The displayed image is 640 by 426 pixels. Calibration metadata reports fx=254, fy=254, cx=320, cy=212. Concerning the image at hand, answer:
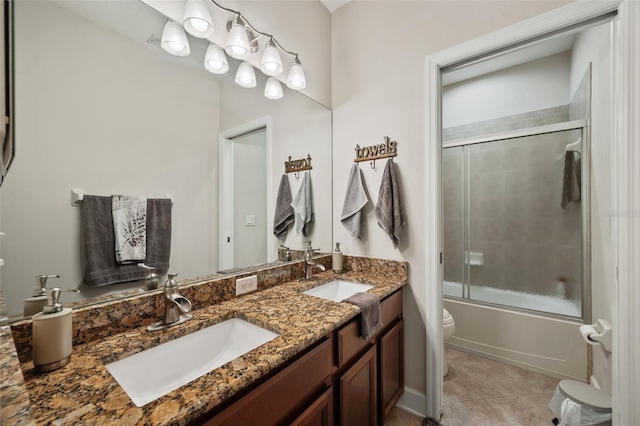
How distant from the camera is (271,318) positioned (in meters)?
1.01

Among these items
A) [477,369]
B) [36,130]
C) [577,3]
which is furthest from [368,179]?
[477,369]

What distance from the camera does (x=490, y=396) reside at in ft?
5.86

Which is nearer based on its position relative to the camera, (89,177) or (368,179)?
(89,177)

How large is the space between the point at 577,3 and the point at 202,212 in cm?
200

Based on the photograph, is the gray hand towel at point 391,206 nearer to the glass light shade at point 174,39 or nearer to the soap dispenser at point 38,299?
the glass light shade at point 174,39

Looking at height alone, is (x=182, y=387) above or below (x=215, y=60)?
below

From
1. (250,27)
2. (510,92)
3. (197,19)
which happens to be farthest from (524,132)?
(197,19)

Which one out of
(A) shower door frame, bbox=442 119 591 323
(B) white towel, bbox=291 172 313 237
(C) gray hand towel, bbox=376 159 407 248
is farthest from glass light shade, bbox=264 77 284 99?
(A) shower door frame, bbox=442 119 591 323

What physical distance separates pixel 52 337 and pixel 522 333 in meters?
2.92

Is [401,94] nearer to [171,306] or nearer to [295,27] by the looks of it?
[295,27]

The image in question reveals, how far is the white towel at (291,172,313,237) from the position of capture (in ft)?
5.86

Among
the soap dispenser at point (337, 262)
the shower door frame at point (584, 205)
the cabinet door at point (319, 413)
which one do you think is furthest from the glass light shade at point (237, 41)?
the shower door frame at point (584, 205)

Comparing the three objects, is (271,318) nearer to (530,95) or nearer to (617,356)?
(617,356)

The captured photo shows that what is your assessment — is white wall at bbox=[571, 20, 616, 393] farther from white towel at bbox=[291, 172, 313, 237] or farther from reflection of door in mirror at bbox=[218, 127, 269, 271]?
reflection of door in mirror at bbox=[218, 127, 269, 271]
